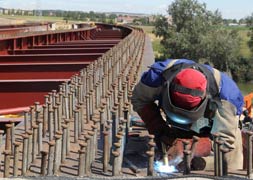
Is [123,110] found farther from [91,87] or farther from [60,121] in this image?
[91,87]

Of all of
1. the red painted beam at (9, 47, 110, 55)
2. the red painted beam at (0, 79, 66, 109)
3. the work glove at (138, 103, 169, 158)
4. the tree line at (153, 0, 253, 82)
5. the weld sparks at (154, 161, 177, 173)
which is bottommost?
the tree line at (153, 0, 253, 82)

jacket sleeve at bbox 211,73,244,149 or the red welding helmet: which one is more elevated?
the red welding helmet

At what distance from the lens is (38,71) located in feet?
35.2

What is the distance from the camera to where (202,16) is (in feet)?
290

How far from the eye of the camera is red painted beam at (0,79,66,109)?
9242 millimetres

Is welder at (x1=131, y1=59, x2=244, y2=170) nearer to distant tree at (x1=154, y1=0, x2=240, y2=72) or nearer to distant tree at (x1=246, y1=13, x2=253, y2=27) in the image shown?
distant tree at (x1=154, y1=0, x2=240, y2=72)

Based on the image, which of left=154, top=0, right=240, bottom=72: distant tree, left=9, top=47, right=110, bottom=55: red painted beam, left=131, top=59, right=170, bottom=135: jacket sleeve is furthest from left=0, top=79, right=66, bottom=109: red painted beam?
left=154, top=0, right=240, bottom=72: distant tree

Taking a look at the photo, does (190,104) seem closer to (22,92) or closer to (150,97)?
(150,97)

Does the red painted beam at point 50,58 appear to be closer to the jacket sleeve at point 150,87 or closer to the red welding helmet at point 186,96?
the jacket sleeve at point 150,87

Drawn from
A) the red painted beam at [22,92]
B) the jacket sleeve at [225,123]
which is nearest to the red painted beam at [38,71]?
the red painted beam at [22,92]

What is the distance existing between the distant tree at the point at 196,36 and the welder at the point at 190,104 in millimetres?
74596

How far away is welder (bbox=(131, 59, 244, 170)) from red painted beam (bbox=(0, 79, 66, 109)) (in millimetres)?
4580

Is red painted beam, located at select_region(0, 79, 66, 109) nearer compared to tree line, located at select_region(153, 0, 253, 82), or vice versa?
red painted beam, located at select_region(0, 79, 66, 109)

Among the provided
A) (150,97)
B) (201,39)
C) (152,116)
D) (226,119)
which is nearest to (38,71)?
(152,116)
